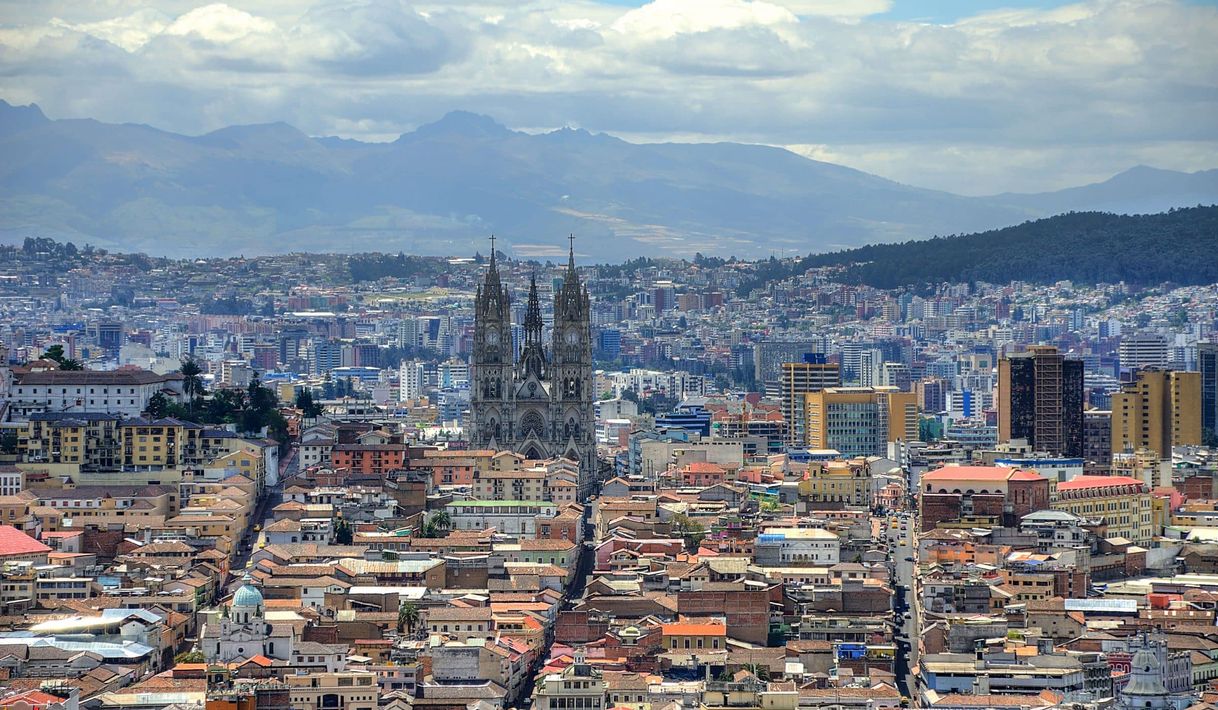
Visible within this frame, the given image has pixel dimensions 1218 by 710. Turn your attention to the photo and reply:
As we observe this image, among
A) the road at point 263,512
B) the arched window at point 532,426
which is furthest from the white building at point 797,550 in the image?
the arched window at point 532,426

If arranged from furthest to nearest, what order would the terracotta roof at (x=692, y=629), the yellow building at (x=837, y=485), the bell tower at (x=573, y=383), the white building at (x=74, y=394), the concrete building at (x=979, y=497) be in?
the bell tower at (x=573, y=383)
the yellow building at (x=837, y=485)
the white building at (x=74, y=394)
the concrete building at (x=979, y=497)
the terracotta roof at (x=692, y=629)

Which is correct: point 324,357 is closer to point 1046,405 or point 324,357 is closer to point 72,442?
point 1046,405

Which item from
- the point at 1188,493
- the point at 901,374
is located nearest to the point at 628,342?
the point at 901,374

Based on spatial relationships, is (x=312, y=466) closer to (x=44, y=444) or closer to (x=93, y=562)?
(x=44, y=444)

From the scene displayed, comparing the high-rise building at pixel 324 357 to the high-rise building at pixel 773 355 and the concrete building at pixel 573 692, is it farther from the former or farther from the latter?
the concrete building at pixel 573 692

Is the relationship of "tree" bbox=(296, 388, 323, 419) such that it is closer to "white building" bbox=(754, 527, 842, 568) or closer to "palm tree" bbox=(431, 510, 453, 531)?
"palm tree" bbox=(431, 510, 453, 531)

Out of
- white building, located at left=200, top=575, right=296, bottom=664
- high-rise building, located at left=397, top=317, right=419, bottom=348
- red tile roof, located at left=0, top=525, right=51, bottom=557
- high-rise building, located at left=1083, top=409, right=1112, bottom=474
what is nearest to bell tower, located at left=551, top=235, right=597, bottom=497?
high-rise building, located at left=1083, top=409, right=1112, bottom=474
